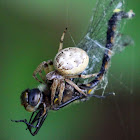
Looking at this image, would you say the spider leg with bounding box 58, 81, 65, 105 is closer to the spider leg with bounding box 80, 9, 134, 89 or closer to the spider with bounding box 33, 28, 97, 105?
the spider with bounding box 33, 28, 97, 105

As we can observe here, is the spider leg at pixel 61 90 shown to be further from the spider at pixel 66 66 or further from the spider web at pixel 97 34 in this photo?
the spider web at pixel 97 34

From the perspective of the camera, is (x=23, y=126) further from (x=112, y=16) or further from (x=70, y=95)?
(x=112, y=16)

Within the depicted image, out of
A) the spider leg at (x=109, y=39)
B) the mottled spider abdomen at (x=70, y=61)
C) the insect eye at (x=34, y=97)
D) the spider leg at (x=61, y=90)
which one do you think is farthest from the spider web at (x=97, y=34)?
the insect eye at (x=34, y=97)

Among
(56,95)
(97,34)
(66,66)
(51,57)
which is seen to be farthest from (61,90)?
(51,57)

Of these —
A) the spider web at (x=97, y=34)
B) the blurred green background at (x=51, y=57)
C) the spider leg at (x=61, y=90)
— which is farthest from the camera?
the blurred green background at (x=51, y=57)

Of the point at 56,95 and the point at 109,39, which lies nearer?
the point at 56,95

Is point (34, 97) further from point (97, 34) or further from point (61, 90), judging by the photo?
point (97, 34)

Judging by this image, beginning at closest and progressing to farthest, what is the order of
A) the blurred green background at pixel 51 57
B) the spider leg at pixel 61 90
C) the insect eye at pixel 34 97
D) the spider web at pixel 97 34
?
the insect eye at pixel 34 97, the spider leg at pixel 61 90, the spider web at pixel 97 34, the blurred green background at pixel 51 57
